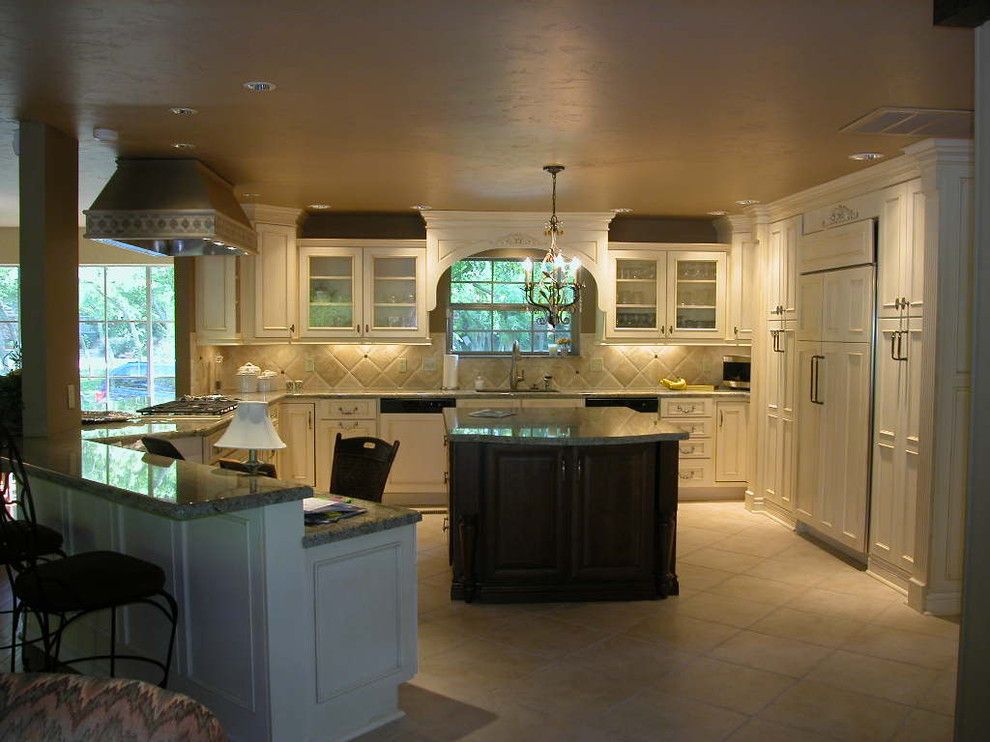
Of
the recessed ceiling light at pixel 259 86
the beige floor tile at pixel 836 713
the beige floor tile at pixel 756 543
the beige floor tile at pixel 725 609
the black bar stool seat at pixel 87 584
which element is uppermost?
the recessed ceiling light at pixel 259 86

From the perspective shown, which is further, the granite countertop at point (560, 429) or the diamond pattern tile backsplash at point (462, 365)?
the diamond pattern tile backsplash at point (462, 365)

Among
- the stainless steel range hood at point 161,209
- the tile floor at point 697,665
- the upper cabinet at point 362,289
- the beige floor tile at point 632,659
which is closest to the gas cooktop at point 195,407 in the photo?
the stainless steel range hood at point 161,209

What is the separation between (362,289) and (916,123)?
4541mm

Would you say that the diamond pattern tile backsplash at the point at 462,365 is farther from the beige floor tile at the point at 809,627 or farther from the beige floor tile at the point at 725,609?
the beige floor tile at the point at 809,627

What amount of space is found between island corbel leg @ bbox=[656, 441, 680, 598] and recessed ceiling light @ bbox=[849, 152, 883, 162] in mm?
1925

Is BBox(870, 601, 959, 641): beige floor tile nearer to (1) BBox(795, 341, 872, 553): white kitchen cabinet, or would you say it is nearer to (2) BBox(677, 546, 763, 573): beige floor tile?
(1) BBox(795, 341, 872, 553): white kitchen cabinet

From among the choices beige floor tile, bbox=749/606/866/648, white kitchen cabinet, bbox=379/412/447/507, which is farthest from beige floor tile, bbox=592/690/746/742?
white kitchen cabinet, bbox=379/412/447/507

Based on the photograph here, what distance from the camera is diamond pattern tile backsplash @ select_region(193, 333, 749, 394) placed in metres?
7.43

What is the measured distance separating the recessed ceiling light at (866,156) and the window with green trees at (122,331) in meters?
7.03

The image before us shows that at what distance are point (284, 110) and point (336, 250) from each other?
11.0 feet

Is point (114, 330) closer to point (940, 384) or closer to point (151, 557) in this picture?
point (151, 557)

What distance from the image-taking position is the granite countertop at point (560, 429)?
171 inches

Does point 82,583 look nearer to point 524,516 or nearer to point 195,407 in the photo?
point 524,516

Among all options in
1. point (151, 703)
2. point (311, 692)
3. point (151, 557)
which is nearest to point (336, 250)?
point (151, 557)
